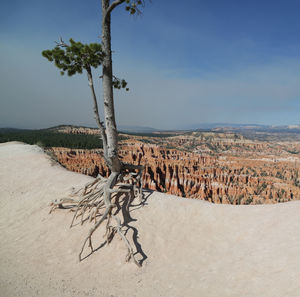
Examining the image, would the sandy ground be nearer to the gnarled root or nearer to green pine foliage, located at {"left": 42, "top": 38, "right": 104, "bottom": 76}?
the gnarled root

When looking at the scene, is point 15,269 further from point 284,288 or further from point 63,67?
point 284,288

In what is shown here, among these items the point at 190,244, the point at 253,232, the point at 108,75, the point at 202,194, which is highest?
the point at 108,75

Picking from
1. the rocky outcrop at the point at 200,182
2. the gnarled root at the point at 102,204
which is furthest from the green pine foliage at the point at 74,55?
the rocky outcrop at the point at 200,182

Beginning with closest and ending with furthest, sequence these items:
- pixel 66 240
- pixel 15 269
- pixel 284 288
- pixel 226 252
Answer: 1. pixel 284 288
2. pixel 15 269
3. pixel 226 252
4. pixel 66 240

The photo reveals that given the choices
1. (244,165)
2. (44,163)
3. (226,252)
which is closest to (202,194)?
(244,165)

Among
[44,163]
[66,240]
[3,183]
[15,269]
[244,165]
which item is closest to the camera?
[15,269]

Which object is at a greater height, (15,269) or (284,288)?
(284,288)

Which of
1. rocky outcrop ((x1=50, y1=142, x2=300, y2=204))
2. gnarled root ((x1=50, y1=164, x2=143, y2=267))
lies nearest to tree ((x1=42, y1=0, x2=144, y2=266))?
gnarled root ((x1=50, y1=164, x2=143, y2=267))

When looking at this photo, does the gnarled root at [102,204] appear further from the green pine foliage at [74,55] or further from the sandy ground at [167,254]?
the green pine foliage at [74,55]
